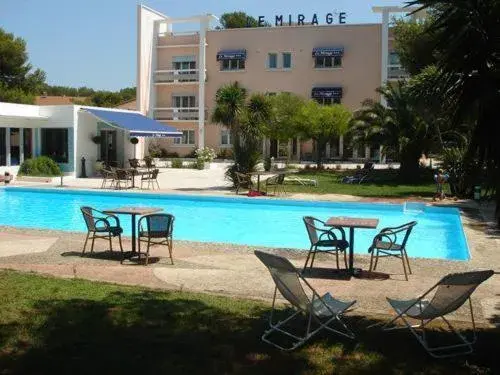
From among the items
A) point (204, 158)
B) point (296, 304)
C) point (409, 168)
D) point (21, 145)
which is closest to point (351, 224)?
point (296, 304)

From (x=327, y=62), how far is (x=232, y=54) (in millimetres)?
8083

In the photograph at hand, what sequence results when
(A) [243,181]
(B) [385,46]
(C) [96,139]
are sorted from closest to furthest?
(A) [243,181] → (C) [96,139] → (B) [385,46]

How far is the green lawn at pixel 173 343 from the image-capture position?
489 centimetres

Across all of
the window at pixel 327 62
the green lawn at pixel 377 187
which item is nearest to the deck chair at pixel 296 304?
the green lawn at pixel 377 187

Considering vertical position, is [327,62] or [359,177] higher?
[327,62]

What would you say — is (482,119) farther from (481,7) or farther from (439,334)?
(439,334)

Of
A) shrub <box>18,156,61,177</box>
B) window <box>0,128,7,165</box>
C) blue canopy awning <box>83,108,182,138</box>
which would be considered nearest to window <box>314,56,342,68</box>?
blue canopy awning <box>83,108,182,138</box>

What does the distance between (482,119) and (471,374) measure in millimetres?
2035

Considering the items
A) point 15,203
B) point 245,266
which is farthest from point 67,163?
point 245,266

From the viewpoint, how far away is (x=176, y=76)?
171 feet

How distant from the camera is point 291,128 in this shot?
35.3 m

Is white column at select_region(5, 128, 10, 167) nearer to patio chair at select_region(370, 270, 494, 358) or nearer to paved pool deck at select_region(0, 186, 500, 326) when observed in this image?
paved pool deck at select_region(0, 186, 500, 326)

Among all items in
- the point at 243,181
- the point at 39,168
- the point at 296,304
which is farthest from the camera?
the point at 39,168

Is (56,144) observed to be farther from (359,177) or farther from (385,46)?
(385,46)
